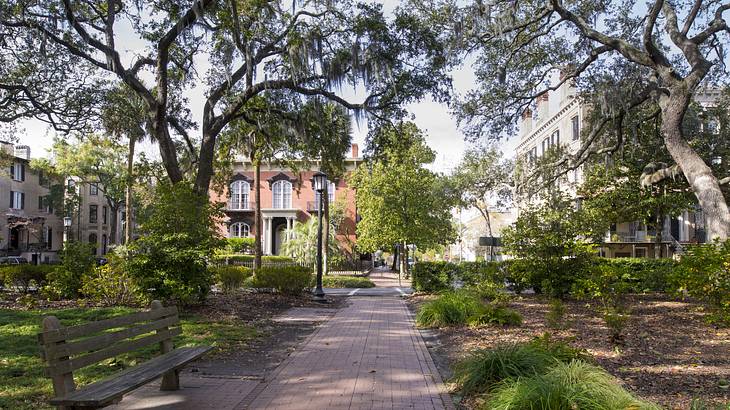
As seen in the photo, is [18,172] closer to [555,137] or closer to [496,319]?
[555,137]

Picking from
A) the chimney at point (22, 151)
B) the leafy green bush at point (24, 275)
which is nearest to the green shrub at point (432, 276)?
the leafy green bush at point (24, 275)

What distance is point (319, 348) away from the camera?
29.2 feet

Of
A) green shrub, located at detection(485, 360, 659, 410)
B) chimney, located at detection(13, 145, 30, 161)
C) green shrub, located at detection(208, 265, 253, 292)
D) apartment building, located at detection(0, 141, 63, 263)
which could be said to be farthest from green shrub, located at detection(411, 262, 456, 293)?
chimney, located at detection(13, 145, 30, 161)

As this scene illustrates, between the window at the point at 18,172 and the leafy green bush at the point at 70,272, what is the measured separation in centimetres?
4027

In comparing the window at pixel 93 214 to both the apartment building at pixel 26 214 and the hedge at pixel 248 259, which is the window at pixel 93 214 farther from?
the hedge at pixel 248 259

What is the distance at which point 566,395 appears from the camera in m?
4.55

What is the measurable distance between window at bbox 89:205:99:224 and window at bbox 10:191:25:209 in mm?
11925

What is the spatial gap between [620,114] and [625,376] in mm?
12147

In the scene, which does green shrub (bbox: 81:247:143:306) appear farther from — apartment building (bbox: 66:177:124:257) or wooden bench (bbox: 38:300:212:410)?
apartment building (bbox: 66:177:124:257)

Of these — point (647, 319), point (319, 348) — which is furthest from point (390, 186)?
point (319, 348)

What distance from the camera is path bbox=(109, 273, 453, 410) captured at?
554 cm

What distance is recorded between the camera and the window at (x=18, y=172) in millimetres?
48866

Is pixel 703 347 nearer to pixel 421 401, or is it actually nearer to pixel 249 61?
pixel 421 401

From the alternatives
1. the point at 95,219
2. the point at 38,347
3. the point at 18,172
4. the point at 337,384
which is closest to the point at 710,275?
the point at 337,384
